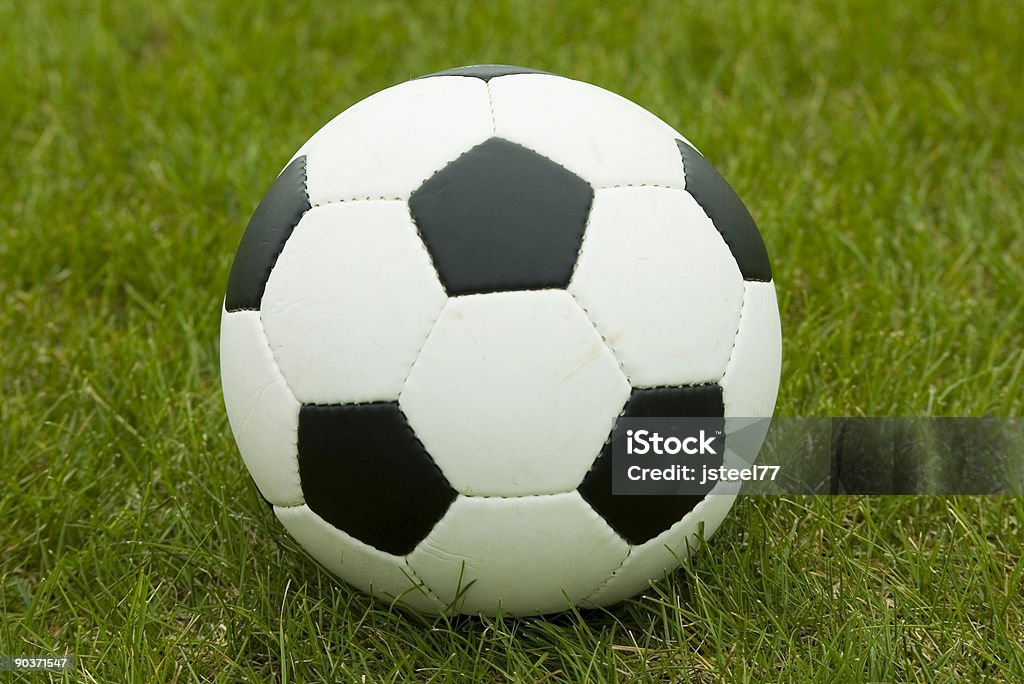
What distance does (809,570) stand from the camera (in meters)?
2.42

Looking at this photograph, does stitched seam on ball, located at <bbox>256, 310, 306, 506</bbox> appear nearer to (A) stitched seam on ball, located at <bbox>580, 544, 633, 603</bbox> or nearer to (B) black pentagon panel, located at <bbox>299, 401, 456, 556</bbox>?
(B) black pentagon panel, located at <bbox>299, 401, 456, 556</bbox>

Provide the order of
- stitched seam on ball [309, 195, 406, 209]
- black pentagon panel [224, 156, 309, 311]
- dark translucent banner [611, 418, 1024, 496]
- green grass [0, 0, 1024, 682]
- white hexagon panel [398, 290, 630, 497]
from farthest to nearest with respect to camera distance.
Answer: dark translucent banner [611, 418, 1024, 496]
green grass [0, 0, 1024, 682]
black pentagon panel [224, 156, 309, 311]
stitched seam on ball [309, 195, 406, 209]
white hexagon panel [398, 290, 630, 497]

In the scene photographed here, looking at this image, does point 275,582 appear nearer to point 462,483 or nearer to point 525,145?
point 462,483

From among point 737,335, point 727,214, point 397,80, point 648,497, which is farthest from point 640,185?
point 397,80

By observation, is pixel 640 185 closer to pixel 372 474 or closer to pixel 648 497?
pixel 648 497

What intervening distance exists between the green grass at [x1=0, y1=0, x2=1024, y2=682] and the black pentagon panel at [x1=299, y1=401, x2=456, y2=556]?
324 millimetres

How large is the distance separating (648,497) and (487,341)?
0.44 metres

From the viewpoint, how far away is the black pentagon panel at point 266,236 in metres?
2.14

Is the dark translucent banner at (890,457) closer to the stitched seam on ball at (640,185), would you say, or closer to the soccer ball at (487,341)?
the soccer ball at (487,341)

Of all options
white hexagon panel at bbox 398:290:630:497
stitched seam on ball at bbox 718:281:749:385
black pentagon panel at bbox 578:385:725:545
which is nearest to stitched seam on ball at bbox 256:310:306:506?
white hexagon panel at bbox 398:290:630:497

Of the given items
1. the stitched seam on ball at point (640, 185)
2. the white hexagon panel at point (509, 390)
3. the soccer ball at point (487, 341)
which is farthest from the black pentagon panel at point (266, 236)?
the stitched seam on ball at point (640, 185)

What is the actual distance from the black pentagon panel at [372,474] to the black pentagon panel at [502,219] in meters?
0.28

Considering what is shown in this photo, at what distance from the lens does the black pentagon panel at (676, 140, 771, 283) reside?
2180mm

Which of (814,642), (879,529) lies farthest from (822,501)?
(814,642)
